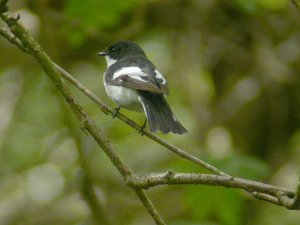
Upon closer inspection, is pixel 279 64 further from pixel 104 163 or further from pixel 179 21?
pixel 104 163

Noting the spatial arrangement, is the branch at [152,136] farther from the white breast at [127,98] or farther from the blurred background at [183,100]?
the blurred background at [183,100]

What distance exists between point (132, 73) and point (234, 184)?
216cm

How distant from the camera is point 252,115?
17.3 ft

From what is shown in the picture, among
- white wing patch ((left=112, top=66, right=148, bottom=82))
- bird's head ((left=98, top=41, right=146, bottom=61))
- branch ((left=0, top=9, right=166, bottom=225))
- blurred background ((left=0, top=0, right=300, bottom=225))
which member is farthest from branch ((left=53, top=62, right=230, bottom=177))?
blurred background ((left=0, top=0, right=300, bottom=225))

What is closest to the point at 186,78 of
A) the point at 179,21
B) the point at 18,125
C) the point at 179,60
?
the point at 179,60

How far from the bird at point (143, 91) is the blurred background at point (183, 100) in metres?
0.67

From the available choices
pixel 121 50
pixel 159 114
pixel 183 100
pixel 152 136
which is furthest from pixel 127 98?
pixel 183 100

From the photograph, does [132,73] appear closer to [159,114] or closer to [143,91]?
[143,91]

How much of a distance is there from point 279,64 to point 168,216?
4.71ft

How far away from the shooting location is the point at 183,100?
17.8ft

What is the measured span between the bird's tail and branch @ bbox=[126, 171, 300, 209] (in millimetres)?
998

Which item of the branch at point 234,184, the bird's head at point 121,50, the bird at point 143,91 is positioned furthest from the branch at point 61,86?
the bird's head at point 121,50

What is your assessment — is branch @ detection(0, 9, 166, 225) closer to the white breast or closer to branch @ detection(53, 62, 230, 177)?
branch @ detection(53, 62, 230, 177)

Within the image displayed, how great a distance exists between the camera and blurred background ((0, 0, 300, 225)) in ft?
16.4
